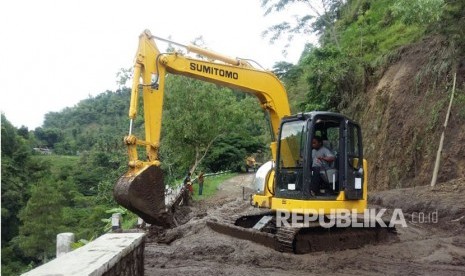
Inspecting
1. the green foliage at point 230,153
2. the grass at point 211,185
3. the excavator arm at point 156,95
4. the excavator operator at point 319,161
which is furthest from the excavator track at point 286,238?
the green foliage at point 230,153

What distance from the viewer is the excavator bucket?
292 inches

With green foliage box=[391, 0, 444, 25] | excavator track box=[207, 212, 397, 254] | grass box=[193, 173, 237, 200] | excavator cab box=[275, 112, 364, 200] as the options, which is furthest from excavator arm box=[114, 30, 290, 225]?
grass box=[193, 173, 237, 200]

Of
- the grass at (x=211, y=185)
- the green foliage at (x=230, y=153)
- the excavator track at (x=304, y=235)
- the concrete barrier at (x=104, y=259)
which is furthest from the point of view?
the green foliage at (x=230, y=153)

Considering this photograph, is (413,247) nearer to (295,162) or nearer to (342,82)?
(295,162)

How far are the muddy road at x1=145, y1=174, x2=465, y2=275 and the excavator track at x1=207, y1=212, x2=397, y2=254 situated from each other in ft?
0.50

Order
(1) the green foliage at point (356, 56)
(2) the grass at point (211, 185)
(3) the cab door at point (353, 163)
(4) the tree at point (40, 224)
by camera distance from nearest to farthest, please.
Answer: (3) the cab door at point (353, 163), (1) the green foliage at point (356, 56), (2) the grass at point (211, 185), (4) the tree at point (40, 224)

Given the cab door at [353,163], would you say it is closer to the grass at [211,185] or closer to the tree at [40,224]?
the grass at [211,185]

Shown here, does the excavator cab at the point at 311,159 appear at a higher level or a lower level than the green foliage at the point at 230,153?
lower

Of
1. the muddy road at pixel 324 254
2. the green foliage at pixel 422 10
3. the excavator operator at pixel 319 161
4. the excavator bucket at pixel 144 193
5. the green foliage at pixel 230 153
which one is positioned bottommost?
the muddy road at pixel 324 254

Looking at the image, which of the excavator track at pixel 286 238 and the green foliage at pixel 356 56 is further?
the green foliage at pixel 356 56

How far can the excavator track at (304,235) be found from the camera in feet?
27.4

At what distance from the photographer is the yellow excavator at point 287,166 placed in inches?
324

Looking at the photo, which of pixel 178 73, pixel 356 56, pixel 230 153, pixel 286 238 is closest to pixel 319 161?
pixel 286 238

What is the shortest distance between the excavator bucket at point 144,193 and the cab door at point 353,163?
10.6 ft
